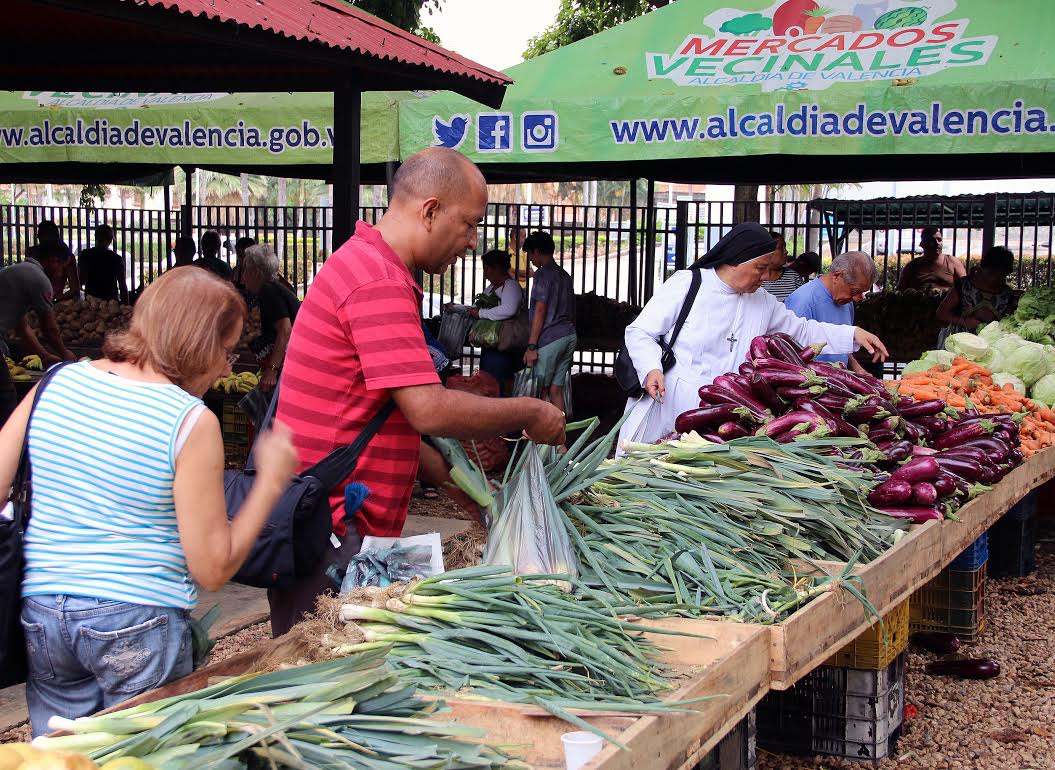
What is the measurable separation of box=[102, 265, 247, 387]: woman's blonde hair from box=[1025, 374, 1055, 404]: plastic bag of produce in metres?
6.37

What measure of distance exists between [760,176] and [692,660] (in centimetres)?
1056

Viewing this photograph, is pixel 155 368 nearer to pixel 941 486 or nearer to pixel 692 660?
pixel 692 660

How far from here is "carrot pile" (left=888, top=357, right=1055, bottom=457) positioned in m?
6.15

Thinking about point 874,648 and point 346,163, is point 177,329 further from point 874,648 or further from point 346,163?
point 346,163

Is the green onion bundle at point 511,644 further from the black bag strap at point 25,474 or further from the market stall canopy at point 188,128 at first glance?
the market stall canopy at point 188,128

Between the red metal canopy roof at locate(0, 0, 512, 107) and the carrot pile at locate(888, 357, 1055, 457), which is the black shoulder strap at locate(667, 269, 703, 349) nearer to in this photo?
the carrot pile at locate(888, 357, 1055, 457)

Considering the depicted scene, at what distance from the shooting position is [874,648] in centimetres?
416

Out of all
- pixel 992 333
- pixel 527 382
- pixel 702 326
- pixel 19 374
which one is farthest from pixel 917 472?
pixel 19 374

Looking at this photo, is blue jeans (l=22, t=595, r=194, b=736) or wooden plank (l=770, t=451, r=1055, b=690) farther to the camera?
wooden plank (l=770, t=451, r=1055, b=690)

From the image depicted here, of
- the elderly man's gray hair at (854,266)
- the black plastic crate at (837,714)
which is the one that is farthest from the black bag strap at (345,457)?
the elderly man's gray hair at (854,266)

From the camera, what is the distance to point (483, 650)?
2.40 metres

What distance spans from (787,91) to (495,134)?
199 cm

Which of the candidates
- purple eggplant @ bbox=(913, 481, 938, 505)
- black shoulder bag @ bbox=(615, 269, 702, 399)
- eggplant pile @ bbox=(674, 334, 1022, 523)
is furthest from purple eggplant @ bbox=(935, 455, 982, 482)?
black shoulder bag @ bbox=(615, 269, 702, 399)

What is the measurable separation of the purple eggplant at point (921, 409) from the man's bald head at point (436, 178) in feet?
10.8
